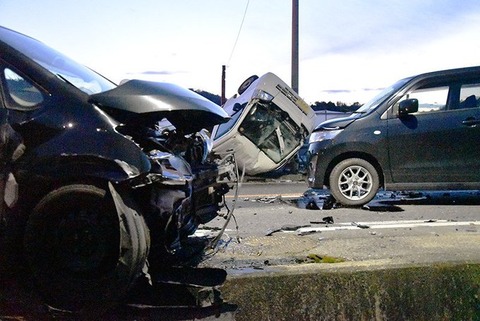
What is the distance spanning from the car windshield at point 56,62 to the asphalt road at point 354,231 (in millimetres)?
1587

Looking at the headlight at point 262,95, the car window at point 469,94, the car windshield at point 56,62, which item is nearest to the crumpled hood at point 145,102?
the car windshield at point 56,62

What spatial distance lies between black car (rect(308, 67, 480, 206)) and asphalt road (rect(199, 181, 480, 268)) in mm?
398

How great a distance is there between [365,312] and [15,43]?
2.94 m

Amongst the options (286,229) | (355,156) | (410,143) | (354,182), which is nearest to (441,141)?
(410,143)

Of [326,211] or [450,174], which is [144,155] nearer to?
[326,211]

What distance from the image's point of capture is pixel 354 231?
18.0 ft

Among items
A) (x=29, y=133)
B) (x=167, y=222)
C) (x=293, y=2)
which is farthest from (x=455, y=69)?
(x=293, y=2)

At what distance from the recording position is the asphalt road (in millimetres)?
4078

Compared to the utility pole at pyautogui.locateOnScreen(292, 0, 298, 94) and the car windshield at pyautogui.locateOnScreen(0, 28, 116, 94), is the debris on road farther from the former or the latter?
the utility pole at pyautogui.locateOnScreen(292, 0, 298, 94)

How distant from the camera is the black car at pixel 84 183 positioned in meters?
2.95

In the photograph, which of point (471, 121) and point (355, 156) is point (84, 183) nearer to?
point (355, 156)

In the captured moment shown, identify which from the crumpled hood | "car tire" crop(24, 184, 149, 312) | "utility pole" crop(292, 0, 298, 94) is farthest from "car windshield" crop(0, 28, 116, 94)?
"utility pole" crop(292, 0, 298, 94)

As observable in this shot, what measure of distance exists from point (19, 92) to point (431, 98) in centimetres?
589

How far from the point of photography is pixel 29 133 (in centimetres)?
307
